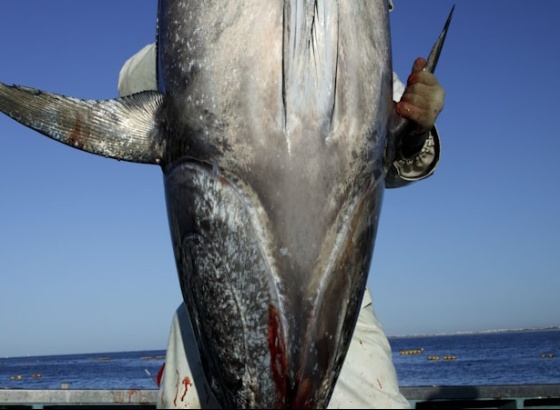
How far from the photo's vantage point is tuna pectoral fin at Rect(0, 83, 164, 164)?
6.97 feet

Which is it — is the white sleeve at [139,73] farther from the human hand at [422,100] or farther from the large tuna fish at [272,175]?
the human hand at [422,100]

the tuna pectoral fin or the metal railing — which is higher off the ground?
the tuna pectoral fin

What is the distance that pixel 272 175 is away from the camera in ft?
6.08

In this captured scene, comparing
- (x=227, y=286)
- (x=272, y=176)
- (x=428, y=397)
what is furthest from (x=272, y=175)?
(x=428, y=397)

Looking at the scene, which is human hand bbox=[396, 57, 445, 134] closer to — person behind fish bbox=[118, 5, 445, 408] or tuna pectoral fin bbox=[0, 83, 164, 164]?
person behind fish bbox=[118, 5, 445, 408]

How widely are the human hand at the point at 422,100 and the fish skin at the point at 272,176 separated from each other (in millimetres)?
99

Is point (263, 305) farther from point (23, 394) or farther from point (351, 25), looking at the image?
point (23, 394)

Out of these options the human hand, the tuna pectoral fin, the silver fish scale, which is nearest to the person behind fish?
the human hand

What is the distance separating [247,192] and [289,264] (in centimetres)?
24

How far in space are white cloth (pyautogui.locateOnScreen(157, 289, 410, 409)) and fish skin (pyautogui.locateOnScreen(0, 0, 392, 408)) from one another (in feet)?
1.42

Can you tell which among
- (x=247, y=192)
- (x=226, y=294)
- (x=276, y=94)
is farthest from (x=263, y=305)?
(x=276, y=94)

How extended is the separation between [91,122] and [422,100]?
3.49 ft

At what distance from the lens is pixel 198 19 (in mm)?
2080

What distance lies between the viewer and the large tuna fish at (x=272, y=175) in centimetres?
181
